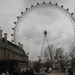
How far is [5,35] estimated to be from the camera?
89500 millimetres

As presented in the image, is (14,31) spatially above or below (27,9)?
below

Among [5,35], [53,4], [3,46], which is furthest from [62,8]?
[5,35]

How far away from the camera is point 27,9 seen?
2724 inches

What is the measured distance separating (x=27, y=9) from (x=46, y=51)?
72.6 meters

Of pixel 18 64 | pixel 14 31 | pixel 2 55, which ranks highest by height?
pixel 14 31

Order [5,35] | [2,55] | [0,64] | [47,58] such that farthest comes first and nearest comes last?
1. [47,58]
2. [5,35]
3. [2,55]
4. [0,64]

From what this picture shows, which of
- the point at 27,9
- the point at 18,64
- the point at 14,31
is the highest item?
the point at 27,9

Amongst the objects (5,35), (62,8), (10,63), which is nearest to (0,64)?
(10,63)

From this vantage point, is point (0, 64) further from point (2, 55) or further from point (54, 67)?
point (54, 67)

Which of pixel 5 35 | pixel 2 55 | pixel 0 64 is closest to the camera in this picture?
pixel 0 64

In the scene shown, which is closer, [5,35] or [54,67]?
[5,35]

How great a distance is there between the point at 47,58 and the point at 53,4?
72544mm

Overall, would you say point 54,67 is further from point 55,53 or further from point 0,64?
point 0,64

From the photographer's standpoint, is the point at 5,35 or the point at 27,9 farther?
the point at 5,35
